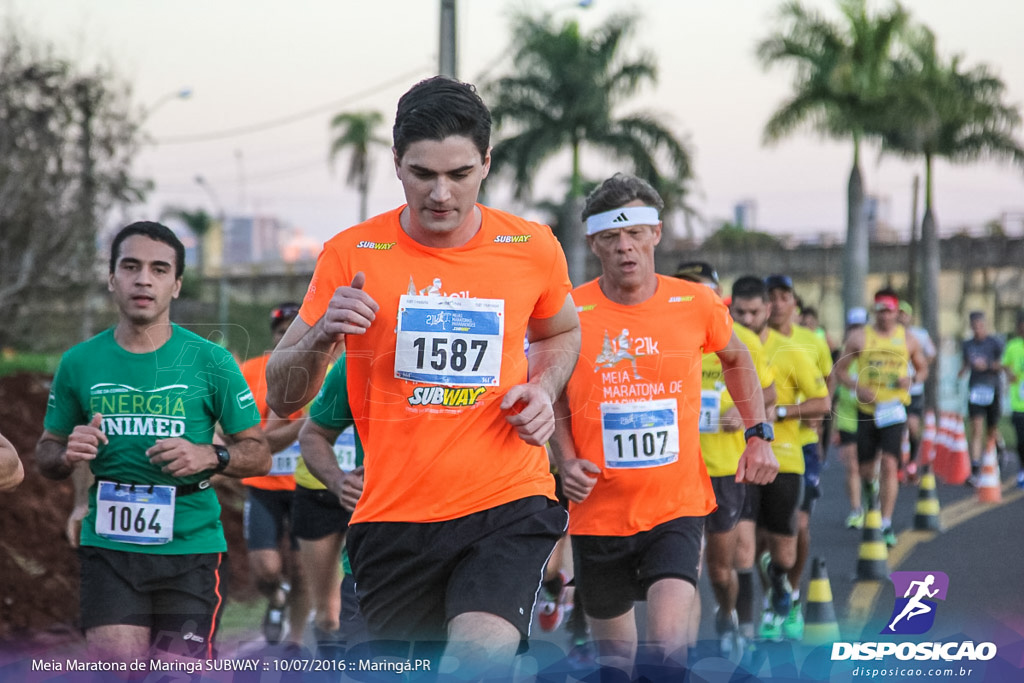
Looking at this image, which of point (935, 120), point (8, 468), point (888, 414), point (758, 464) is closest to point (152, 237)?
point (8, 468)

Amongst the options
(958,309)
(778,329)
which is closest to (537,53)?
(958,309)

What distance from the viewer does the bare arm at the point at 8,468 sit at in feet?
10.5

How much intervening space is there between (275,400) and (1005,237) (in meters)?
38.0

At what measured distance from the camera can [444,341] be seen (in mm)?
3896

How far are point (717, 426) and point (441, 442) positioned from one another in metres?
3.85

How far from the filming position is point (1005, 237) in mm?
38625

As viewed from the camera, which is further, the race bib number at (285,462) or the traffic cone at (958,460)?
the traffic cone at (958,460)

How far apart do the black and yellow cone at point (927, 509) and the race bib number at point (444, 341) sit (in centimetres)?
921

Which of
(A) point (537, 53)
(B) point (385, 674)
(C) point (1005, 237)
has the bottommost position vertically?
(B) point (385, 674)

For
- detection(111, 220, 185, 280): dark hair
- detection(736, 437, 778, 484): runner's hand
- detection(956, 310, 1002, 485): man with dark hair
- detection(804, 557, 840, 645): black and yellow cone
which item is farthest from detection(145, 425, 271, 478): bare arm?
detection(956, 310, 1002, 485): man with dark hair

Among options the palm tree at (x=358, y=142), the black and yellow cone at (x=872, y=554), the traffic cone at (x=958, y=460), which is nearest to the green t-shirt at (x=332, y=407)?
the black and yellow cone at (x=872, y=554)

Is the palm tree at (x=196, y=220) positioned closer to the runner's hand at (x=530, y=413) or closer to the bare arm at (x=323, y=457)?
the bare arm at (x=323, y=457)

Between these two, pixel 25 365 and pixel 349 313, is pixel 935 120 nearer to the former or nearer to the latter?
pixel 25 365

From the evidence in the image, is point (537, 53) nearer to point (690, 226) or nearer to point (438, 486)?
point (690, 226)
